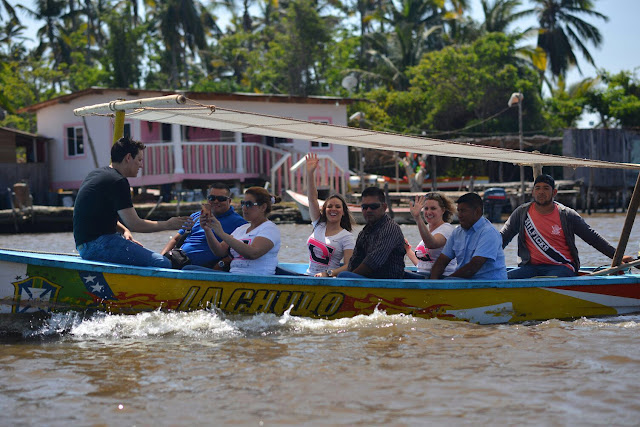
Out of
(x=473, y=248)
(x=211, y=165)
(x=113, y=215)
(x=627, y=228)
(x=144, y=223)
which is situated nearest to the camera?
(x=144, y=223)

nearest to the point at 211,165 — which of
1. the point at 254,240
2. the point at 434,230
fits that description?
the point at 434,230

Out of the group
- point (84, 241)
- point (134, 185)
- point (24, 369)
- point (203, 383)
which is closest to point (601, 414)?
point (203, 383)

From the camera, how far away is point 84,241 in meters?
7.10

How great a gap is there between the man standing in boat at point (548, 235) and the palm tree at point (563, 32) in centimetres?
3509

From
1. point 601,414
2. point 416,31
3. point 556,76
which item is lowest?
point 601,414

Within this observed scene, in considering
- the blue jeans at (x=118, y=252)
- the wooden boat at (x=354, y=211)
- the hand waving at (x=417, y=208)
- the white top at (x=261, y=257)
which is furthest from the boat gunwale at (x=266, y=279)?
the wooden boat at (x=354, y=211)

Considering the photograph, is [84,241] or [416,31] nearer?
[84,241]

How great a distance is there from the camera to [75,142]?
29375 mm

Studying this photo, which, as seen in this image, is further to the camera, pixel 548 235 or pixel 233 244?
pixel 548 235

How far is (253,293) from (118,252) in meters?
1.27

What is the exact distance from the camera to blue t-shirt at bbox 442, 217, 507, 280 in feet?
23.9

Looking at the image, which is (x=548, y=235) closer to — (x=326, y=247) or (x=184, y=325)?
(x=326, y=247)

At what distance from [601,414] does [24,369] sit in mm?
3976

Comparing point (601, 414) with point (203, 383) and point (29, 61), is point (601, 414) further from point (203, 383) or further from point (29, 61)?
point (29, 61)
